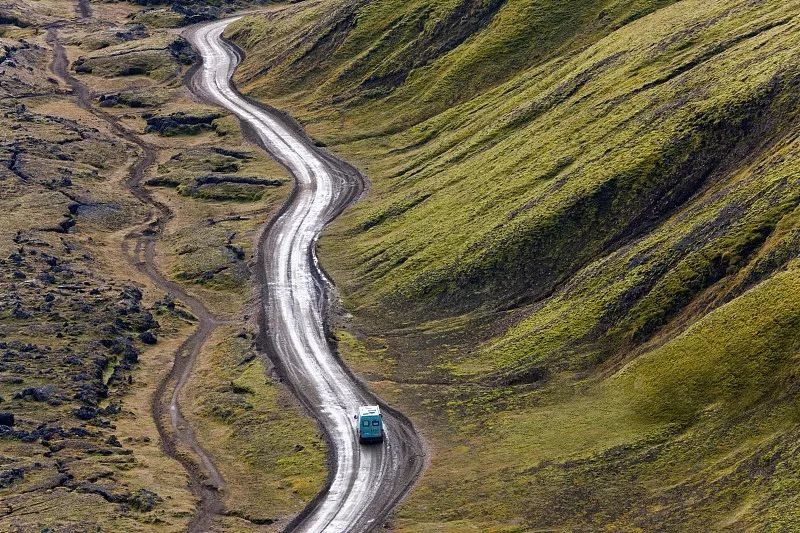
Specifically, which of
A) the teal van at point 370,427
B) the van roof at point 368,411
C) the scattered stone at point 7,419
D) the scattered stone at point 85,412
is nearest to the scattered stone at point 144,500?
the scattered stone at point 85,412

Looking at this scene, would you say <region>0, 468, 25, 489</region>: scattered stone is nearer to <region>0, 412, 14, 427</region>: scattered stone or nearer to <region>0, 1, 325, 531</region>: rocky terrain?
<region>0, 1, 325, 531</region>: rocky terrain

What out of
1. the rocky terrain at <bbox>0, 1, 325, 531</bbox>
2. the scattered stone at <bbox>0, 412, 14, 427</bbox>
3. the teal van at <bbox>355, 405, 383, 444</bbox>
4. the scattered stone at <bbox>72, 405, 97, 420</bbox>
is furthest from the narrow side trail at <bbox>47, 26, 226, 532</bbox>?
the scattered stone at <bbox>0, 412, 14, 427</bbox>

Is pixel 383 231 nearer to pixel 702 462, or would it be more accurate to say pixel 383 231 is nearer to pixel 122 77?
pixel 702 462

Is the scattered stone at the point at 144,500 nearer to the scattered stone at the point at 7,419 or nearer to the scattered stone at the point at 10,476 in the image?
the scattered stone at the point at 10,476

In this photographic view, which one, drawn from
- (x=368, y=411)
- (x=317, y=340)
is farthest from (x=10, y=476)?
(x=317, y=340)

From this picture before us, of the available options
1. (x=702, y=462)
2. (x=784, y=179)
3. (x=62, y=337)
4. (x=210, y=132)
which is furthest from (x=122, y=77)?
(x=702, y=462)

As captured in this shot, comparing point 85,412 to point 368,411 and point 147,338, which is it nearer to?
point 147,338

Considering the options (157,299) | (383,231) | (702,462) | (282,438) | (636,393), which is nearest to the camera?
(702,462)
